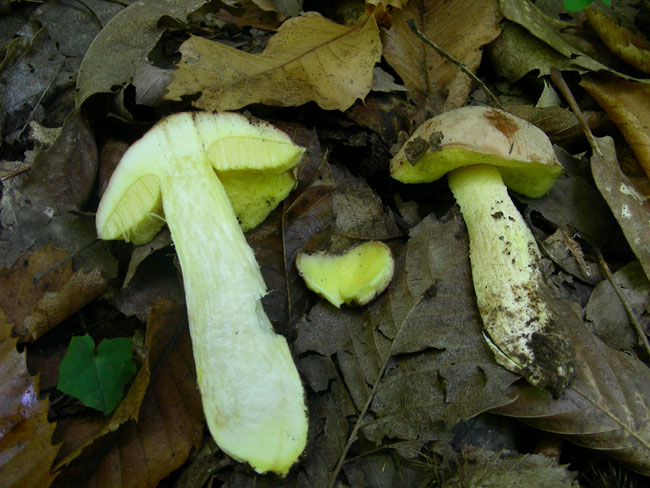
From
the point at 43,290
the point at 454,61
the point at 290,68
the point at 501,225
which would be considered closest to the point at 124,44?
the point at 290,68

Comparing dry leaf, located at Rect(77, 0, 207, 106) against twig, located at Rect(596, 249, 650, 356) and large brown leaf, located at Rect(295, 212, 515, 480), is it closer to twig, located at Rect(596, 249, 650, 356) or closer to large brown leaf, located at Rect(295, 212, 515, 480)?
large brown leaf, located at Rect(295, 212, 515, 480)

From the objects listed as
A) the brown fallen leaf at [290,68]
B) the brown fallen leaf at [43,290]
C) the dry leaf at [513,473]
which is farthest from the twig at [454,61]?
the brown fallen leaf at [43,290]

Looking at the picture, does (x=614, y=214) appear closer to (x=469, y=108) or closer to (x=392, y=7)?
(x=469, y=108)

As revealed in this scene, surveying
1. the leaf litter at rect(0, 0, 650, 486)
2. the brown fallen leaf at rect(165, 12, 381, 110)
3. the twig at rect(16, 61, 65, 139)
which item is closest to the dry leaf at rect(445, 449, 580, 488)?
the leaf litter at rect(0, 0, 650, 486)

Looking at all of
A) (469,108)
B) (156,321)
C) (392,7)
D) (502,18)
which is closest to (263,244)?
(156,321)

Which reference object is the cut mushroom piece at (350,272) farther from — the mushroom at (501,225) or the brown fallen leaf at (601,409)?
the brown fallen leaf at (601,409)

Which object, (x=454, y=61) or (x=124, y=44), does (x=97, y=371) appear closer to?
(x=124, y=44)
